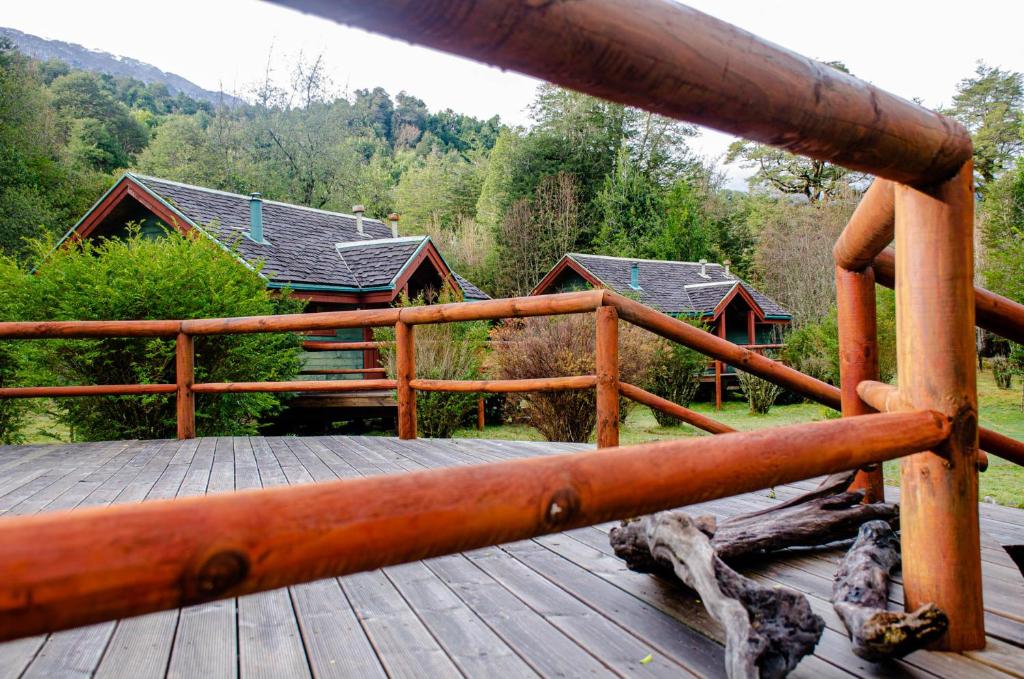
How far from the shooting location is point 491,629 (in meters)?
1.43

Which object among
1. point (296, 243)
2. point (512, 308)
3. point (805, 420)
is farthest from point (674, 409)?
point (296, 243)

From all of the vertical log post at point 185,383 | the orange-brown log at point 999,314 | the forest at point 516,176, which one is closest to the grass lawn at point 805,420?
the orange-brown log at point 999,314

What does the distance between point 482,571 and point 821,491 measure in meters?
1.02

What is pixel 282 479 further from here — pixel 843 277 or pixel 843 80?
pixel 843 80

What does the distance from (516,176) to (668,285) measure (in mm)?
12840

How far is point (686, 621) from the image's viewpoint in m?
1.42

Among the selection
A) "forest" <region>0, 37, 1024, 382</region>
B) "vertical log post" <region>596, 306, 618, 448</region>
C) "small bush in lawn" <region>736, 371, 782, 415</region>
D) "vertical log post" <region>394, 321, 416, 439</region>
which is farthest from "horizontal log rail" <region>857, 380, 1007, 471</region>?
"forest" <region>0, 37, 1024, 382</region>

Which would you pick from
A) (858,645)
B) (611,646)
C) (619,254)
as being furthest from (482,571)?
(619,254)

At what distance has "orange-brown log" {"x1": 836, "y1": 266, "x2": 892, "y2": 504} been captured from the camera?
5.90ft

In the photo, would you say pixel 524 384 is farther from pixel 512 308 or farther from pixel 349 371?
pixel 349 371

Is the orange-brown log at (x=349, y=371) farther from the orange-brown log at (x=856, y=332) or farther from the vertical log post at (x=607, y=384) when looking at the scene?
the orange-brown log at (x=856, y=332)

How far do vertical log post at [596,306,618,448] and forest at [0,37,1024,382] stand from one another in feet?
66.1

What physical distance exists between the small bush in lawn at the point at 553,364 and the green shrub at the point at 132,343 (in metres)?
3.54

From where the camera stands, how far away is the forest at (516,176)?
23406mm
